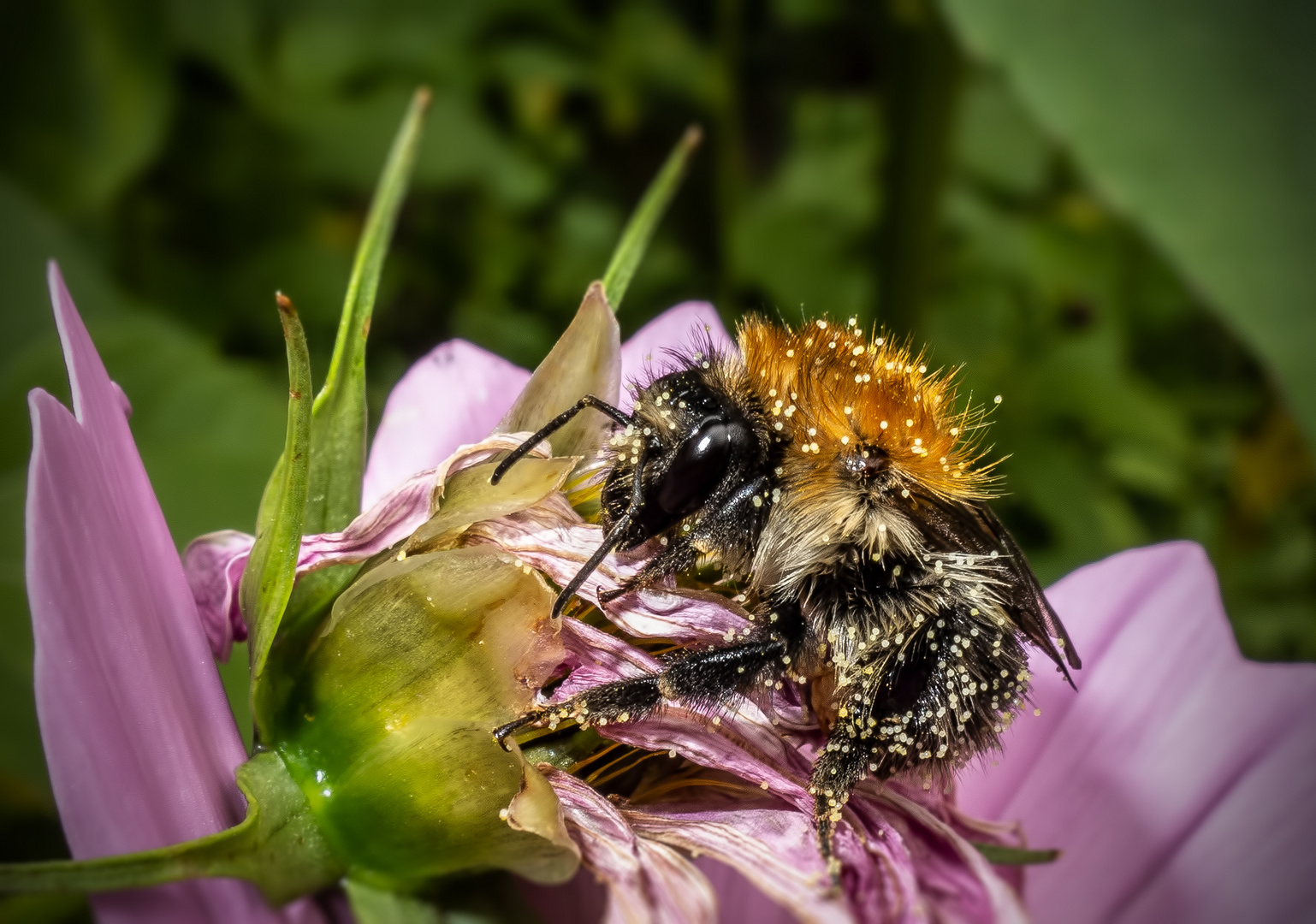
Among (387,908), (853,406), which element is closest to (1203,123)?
(853,406)

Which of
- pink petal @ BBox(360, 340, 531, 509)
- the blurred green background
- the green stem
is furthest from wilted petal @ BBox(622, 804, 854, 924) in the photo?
the green stem

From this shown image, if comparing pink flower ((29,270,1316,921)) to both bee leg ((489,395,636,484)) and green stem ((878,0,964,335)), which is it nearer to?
bee leg ((489,395,636,484))

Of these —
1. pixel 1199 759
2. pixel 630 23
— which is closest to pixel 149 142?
pixel 630 23

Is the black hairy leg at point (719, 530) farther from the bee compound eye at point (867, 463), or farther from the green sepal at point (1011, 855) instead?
the green sepal at point (1011, 855)

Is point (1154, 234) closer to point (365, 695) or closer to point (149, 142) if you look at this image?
point (365, 695)

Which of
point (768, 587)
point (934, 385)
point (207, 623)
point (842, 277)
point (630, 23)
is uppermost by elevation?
point (630, 23)

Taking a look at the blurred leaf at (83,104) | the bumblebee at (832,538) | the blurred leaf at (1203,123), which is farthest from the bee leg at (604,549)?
the blurred leaf at (83,104)
